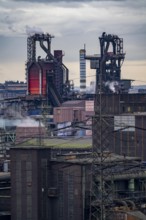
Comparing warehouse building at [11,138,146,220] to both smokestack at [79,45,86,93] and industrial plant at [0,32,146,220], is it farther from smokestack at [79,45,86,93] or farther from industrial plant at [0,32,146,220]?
smokestack at [79,45,86,93]

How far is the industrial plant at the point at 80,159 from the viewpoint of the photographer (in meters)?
38.5

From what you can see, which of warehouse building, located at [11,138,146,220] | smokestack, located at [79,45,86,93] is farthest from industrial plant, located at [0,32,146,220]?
smokestack, located at [79,45,86,93]

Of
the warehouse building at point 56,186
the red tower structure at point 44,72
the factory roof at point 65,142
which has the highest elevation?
the red tower structure at point 44,72

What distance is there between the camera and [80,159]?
139 feet

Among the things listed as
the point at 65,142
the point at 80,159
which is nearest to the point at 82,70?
the point at 65,142

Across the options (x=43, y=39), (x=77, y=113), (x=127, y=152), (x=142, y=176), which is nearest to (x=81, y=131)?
(x=77, y=113)

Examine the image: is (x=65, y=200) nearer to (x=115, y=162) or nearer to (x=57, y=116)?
(x=115, y=162)

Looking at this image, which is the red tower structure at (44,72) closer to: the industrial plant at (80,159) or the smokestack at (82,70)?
the industrial plant at (80,159)

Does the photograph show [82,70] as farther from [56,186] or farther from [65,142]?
[56,186]

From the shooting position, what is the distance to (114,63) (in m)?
91.4

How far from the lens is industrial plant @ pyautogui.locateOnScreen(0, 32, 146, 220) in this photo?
38.5 metres

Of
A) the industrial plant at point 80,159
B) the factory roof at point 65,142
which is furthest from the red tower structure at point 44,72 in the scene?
the factory roof at point 65,142

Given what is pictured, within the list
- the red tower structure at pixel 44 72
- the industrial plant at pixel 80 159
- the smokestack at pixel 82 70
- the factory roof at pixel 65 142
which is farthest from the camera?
the smokestack at pixel 82 70

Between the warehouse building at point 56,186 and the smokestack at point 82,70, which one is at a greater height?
the smokestack at point 82,70
